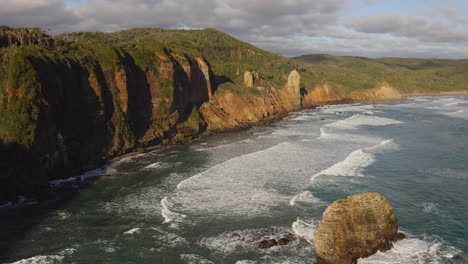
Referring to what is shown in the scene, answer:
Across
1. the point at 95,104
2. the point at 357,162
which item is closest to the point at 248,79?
the point at 95,104

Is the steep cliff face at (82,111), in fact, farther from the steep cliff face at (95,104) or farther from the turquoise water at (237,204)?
the turquoise water at (237,204)

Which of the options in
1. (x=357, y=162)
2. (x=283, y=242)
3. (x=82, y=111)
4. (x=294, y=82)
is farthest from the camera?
(x=294, y=82)

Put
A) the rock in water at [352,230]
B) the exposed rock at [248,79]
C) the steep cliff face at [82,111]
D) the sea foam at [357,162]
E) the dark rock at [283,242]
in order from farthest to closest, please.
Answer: the exposed rock at [248,79]
the sea foam at [357,162]
the steep cliff face at [82,111]
the dark rock at [283,242]
the rock in water at [352,230]

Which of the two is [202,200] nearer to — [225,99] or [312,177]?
[312,177]

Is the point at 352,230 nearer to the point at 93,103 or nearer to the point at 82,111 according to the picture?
the point at 82,111

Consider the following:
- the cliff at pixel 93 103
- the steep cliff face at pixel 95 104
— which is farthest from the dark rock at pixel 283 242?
the steep cliff face at pixel 95 104
